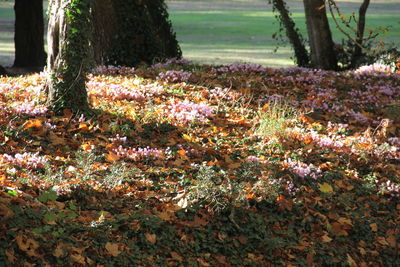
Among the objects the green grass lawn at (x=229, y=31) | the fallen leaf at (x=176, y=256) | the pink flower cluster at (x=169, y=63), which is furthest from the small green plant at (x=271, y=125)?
the pink flower cluster at (x=169, y=63)

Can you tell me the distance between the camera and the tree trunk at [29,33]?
649 inches

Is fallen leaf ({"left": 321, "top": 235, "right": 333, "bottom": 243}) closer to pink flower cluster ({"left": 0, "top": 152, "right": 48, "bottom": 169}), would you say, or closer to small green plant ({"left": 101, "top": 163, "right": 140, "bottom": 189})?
small green plant ({"left": 101, "top": 163, "right": 140, "bottom": 189})

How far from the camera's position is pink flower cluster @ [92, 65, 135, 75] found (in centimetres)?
1103

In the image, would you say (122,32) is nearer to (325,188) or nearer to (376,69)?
(376,69)

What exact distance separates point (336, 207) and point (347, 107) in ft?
11.6

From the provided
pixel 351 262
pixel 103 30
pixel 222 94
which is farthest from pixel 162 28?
pixel 351 262

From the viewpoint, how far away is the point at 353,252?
6188 mm

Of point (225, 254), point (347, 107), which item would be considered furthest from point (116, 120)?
point (347, 107)

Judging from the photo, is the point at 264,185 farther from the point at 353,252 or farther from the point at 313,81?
the point at 313,81

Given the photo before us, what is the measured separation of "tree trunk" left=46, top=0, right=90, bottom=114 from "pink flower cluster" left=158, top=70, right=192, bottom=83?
259 cm

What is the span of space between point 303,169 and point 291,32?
882 centimetres

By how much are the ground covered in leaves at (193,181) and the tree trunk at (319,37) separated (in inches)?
174

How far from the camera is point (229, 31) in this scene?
97.2ft

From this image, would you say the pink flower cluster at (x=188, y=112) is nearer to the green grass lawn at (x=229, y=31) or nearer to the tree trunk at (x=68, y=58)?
the tree trunk at (x=68, y=58)
